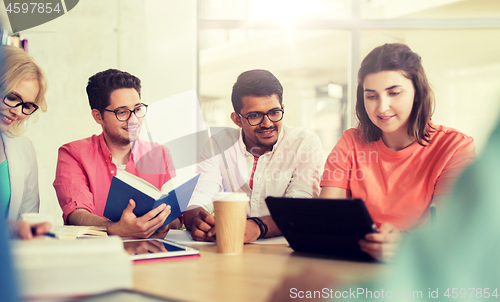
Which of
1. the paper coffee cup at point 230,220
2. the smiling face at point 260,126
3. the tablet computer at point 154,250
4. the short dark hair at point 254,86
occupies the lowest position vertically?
the tablet computer at point 154,250

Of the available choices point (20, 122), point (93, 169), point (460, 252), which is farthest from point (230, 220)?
point (20, 122)

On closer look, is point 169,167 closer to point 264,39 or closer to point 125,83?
point 125,83

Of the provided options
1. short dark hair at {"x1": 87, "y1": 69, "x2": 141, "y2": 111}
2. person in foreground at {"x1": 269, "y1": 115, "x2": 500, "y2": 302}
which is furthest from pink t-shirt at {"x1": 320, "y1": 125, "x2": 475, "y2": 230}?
short dark hair at {"x1": 87, "y1": 69, "x2": 141, "y2": 111}

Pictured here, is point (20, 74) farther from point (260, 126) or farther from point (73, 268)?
point (73, 268)

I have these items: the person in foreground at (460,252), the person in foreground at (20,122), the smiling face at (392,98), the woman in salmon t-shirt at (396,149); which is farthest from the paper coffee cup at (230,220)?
the person in foreground at (20,122)

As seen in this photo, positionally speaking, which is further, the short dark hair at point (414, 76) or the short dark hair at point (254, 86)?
the short dark hair at point (254, 86)

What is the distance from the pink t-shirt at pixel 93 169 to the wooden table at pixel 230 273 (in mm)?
981

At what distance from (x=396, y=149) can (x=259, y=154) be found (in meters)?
0.66

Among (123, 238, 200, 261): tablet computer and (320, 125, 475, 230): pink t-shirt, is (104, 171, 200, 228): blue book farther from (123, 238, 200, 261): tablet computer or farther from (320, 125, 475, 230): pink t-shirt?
(320, 125, 475, 230): pink t-shirt

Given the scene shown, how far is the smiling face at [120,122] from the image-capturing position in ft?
6.35

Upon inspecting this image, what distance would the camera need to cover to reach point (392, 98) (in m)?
1.45

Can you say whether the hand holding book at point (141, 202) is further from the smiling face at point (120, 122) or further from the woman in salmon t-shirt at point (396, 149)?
the smiling face at point (120, 122)

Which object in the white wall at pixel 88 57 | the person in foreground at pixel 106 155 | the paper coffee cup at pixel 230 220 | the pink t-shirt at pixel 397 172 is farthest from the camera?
the white wall at pixel 88 57

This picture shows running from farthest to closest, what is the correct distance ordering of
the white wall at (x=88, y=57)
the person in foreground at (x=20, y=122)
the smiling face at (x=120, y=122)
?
the white wall at (x=88, y=57) < the smiling face at (x=120, y=122) < the person in foreground at (x=20, y=122)
